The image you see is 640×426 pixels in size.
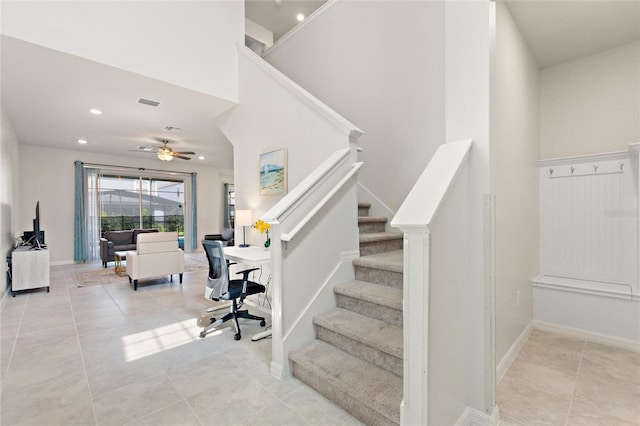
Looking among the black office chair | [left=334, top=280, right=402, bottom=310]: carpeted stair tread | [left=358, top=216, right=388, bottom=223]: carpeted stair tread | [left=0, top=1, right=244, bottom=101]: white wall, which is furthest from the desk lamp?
[left=334, top=280, right=402, bottom=310]: carpeted stair tread

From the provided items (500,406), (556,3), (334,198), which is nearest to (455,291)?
(500,406)

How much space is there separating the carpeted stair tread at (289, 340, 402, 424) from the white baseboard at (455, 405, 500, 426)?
1.37 feet

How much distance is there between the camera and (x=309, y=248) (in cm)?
229

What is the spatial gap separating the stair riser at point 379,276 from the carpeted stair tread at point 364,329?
0.33 m

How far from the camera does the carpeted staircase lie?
1.68 metres

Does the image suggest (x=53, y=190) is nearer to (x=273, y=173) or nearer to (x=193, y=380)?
(x=273, y=173)

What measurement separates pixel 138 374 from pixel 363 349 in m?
1.74

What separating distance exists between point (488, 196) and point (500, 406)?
4.53 ft

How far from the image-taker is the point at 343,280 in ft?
8.25

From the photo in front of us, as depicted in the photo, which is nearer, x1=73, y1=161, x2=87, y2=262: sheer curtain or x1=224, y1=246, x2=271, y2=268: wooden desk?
x1=224, y1=246, x2=271, y2=268: wooden desk

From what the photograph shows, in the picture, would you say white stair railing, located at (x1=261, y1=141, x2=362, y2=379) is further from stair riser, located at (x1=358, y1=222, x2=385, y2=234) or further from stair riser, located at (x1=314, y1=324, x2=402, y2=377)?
stair riser, located at (x1=358, y1=222, x2=385, y2=234)

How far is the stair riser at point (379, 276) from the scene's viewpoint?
2.29 meters

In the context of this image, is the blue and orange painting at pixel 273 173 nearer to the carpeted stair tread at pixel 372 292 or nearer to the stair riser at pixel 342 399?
the carpeted stair tread at pixel 372 292

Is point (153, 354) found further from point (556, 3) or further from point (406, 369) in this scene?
point (556, 3)
